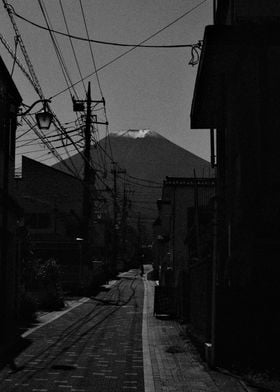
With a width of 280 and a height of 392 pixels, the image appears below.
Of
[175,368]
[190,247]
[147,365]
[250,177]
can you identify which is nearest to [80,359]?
[147,365]

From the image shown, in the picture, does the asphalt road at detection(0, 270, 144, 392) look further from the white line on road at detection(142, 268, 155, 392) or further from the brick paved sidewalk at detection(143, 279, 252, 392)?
the brick paved sidewalk at detection(143, 279, 252, 392)

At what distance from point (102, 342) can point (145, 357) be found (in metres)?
3.40

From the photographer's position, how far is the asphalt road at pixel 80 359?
11398mm

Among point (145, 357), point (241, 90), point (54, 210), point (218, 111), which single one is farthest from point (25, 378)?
point (54, 210)

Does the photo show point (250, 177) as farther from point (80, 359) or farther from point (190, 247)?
point (190, 247)

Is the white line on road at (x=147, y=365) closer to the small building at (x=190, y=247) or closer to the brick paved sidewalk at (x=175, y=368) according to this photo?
the brick paved sidewalk at (x=175, y=368)

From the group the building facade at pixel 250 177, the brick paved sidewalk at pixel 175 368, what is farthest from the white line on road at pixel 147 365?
the building facade at pixel 250 177

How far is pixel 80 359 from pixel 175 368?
7.40 feet

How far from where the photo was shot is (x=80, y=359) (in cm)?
1482

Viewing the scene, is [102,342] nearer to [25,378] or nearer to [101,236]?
[25,378]

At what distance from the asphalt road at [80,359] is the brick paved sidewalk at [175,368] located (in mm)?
258

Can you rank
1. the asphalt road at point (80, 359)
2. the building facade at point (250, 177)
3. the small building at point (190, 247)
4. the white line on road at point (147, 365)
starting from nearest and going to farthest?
1. the asphalt road at point (80, 359)
2. the white line on road at point (147, 365)
3. the building facade at point (250, 177)
4. the small building at point (190, 247)

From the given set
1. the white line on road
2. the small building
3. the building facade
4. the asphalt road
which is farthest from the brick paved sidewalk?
the building facade

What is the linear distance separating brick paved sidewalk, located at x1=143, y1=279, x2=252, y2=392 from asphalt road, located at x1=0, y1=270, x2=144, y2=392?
0.26m
